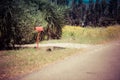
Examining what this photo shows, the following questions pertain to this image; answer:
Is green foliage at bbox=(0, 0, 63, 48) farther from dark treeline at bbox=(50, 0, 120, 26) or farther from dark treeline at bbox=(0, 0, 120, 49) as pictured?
dark treeline at bbox=(50, 0, 120, 26)

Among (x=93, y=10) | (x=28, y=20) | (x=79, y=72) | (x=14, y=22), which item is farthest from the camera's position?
(x=93, y=10)

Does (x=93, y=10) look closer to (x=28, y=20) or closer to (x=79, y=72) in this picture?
(x=28, y=20)

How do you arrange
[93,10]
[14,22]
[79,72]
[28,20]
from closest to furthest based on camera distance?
[79,72]
[14,22]
[28,20]
[93,10]

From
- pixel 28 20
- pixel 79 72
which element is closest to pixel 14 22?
pixel 28 20

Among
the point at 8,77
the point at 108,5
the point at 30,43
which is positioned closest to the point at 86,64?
the point at 8,77

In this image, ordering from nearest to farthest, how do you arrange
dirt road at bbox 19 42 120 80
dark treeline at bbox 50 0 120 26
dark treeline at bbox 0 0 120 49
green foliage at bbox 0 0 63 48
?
dirt road at bbox 19 42 120 80 → green foliage at bbox 0 0 63 48 → dark treeline at bbox 0 0 120 49 → dark treeline at bbox 50 0 120 26

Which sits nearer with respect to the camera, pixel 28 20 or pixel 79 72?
pixel 79 72

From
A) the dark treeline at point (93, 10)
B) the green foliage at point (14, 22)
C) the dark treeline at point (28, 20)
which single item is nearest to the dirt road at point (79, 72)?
the green foliage at point (14, 22)

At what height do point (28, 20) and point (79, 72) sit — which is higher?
point (28, 20)

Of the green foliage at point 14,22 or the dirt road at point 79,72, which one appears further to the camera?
the green foliage at point 14,22

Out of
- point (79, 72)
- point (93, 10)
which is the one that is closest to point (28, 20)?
point (79, 72)

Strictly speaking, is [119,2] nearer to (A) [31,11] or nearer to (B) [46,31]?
(B) [46,31]

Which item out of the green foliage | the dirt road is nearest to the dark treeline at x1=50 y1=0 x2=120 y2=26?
the green foliage

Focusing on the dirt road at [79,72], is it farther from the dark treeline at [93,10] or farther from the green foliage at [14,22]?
the dark treeline at [93,10]
